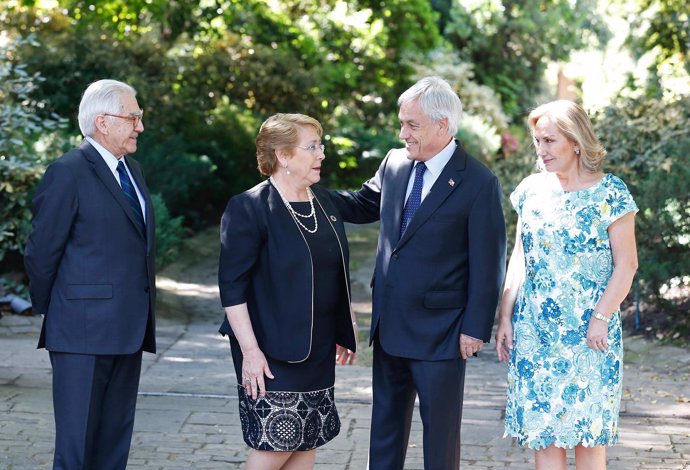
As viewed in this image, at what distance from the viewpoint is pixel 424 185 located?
4254 mm

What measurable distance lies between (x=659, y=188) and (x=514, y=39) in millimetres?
16831

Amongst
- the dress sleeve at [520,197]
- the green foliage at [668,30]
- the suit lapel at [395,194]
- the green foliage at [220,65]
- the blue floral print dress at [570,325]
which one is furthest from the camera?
the green foliage at [220,65]

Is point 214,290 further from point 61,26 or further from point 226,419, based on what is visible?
point 61,26

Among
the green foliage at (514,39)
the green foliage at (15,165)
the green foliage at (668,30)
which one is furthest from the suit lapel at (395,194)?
the green foliage at (514,39)

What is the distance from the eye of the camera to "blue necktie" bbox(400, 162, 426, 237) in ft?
13.9

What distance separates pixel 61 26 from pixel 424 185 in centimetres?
1236

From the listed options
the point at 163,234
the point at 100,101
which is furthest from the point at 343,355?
the point at 163,234

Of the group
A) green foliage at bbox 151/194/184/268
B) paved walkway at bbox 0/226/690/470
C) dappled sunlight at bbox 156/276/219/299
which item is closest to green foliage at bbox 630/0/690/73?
paved walkway at bbox 0/226/690/470

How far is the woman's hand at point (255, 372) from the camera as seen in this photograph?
4039 mm

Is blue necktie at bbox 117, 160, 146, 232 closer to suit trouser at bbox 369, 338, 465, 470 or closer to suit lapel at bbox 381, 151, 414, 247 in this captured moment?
suit lapel at bbox 381, 151, 414, 247

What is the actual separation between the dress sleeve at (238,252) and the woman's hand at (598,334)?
1331 millimetres

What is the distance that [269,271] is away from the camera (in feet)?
13.4

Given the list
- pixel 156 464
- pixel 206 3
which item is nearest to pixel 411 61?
pixel 206 3

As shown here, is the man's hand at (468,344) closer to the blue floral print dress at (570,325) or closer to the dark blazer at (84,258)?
the blue floral print dress at (570,325)
